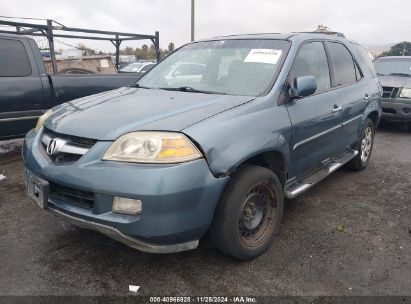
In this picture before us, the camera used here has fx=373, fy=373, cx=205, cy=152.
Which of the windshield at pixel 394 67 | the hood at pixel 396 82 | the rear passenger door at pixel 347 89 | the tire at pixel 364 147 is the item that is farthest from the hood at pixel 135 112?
the windshield at pixel 394 67

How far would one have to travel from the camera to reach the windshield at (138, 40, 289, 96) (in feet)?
10.3

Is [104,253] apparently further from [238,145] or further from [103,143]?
[238,145]

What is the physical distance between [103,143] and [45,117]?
1.11 metres

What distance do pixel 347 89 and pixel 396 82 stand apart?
442cm

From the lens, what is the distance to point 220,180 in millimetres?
2375

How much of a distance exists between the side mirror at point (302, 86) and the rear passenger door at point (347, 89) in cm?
89

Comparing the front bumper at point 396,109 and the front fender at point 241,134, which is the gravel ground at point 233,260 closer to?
the front fender at point 241,134

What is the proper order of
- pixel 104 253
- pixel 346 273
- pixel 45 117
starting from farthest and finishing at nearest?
pixel 45 117 → pixel 104 253 → pixel 346 273

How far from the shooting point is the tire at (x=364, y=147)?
479 cm

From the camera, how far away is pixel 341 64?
423 centimetres

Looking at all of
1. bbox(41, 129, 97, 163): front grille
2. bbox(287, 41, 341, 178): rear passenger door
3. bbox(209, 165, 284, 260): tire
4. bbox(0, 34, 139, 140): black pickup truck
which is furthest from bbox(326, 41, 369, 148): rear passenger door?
bbox(0, 34, 139, 140): black pickup truck

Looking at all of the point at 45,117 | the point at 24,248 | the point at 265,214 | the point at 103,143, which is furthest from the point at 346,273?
the point at 45,117

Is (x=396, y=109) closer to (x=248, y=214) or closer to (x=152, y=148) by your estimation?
(x=248, y=214)

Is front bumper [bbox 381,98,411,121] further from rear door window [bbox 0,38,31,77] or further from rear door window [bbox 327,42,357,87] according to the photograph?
rear door window [bbox 0,38,31,77]
